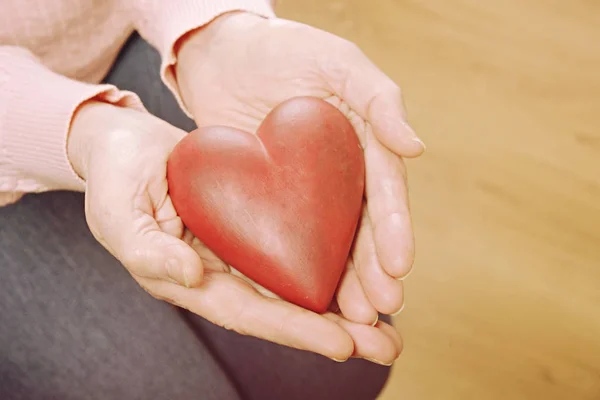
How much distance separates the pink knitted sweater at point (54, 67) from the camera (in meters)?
0.66

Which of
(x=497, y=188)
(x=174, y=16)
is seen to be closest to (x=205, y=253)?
(x=174, y=16)

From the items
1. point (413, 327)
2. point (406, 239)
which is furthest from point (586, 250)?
point (406, 239)

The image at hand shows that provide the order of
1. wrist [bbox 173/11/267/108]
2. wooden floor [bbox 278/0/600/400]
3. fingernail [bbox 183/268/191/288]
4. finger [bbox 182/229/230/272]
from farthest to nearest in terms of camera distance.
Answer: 1. wooden floor [bbox 278/0/600/400]
2. wrist [bbox 173/11/267/108]
3. finger [bbox 182/229/230/272]
4. fingernail [bbox 183/268/191/288]

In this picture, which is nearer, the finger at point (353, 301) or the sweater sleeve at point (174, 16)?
the finger at point (353, 301)

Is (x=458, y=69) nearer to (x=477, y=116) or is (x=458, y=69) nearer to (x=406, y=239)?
(x=477, y=116)

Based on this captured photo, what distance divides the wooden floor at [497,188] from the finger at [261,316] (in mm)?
538

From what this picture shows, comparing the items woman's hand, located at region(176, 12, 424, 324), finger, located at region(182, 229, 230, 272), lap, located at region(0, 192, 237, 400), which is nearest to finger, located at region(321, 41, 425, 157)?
woman's hand, located at region(176, 12, 424, 324)

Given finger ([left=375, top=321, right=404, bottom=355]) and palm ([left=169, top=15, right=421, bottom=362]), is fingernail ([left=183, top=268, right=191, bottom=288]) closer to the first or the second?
palm ([left=169, top=15, right=421, bottom=362])

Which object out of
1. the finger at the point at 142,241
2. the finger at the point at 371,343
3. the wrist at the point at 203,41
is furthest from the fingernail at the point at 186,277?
the wrist at the point at 203,41

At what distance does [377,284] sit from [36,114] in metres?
0.42

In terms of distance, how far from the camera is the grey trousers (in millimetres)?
660

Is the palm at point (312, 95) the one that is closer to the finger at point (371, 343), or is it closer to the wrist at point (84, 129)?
the finger at point (371, 343)

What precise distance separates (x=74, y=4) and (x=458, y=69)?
35.8 inches

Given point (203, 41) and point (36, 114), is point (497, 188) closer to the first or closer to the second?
point (203, 41)
